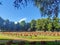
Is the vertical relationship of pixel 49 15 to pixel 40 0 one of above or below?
below

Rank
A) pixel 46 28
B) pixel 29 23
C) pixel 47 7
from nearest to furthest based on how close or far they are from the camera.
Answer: pixel 47 7, pixel 46 28, pixel 29 23

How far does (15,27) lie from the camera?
121438 millimetres

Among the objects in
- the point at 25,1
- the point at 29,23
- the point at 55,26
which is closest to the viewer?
the point at 25,1

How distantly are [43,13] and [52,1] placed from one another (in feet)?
5.80

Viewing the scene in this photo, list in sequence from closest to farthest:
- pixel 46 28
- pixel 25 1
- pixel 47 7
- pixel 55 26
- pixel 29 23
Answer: pixel 25 1 → pixel 47 7 → pixel 55 26 → pixel 46 28 → pixel 29 23

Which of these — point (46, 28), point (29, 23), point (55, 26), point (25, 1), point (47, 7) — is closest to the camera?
point (25, 1)

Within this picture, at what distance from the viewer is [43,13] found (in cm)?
1527

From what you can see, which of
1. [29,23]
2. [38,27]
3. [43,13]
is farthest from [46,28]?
[43,13]

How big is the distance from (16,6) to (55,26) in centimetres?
7978

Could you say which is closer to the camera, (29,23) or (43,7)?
(43,7)

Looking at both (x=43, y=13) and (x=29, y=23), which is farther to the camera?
(x=29, y=23)

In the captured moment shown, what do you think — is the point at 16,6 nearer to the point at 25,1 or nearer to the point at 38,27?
the point at 25,1

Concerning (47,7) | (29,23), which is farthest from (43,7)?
(29,23)

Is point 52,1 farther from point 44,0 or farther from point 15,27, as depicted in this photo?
point 15,27
